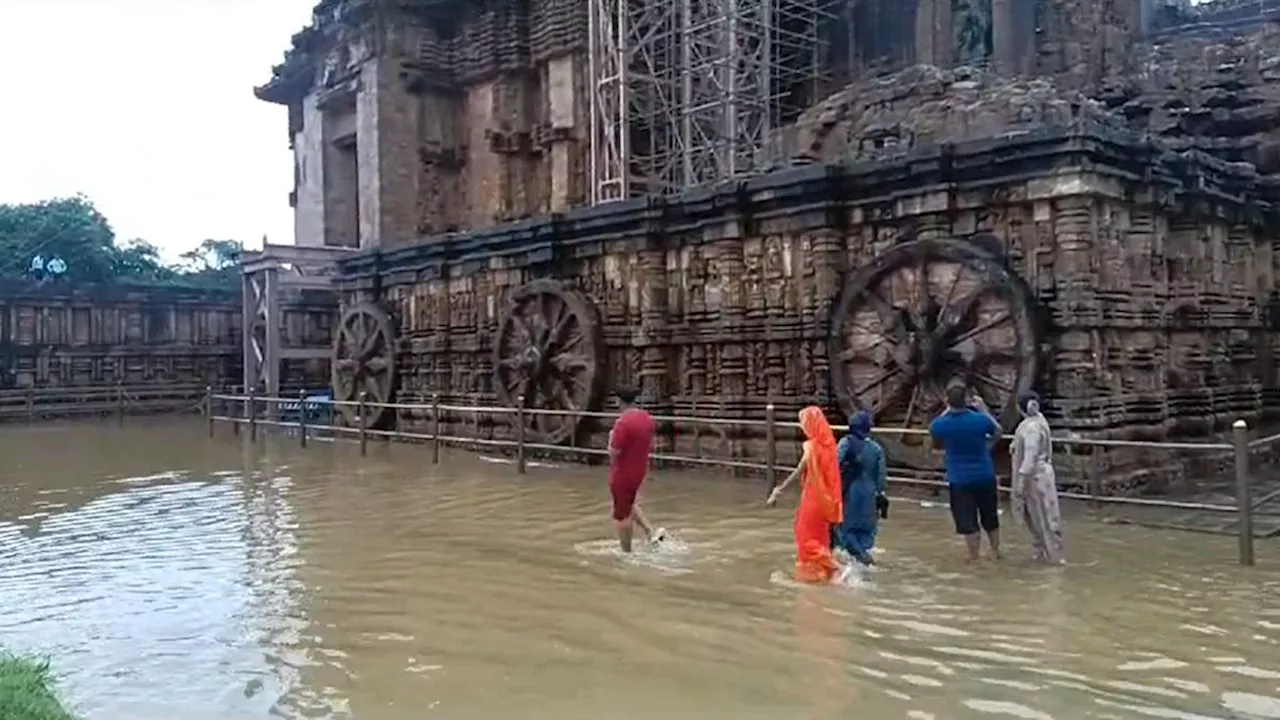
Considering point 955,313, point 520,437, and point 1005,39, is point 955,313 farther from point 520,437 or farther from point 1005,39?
point 1005,39

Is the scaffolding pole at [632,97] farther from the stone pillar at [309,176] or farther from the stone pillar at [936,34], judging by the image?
the stone pillar at [309,176]

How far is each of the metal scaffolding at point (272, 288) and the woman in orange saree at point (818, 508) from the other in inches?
668

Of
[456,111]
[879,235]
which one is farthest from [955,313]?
[456,111]

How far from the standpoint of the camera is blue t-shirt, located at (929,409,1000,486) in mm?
7574

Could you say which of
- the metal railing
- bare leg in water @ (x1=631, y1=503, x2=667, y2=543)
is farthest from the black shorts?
bare leg in water @ (x1=631, y1=503, x2=667, y2=543)

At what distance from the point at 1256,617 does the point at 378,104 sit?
2498 centimetres

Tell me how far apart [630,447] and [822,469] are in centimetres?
168

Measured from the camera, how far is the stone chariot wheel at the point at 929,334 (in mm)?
10242

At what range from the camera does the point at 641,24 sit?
2350 cm

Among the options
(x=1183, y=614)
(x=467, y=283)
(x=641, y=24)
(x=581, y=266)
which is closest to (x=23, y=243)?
(x=641, y=24)

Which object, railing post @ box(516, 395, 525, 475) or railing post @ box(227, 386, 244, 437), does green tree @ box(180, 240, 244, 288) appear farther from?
railing post @ box(516, 395, 525, 475)

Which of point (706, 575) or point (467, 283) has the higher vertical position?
point (467, 283)

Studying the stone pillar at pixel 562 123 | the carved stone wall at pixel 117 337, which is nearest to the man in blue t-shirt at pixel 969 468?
the stone pillar at pixel 562 123

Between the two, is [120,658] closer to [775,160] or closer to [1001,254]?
[1001,254]
